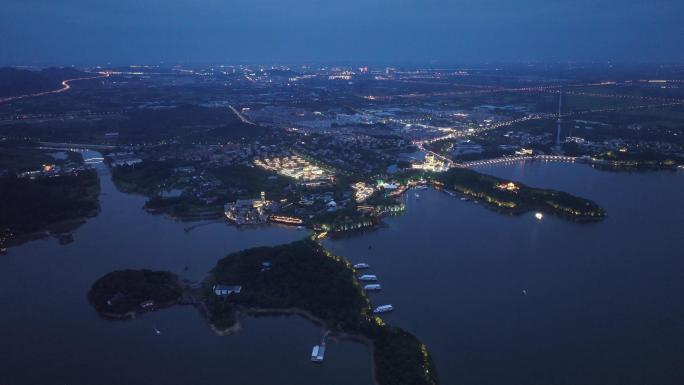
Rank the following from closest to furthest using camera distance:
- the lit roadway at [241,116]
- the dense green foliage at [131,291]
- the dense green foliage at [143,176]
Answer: the dense green foliage at [131,291]
the dense green foliage at [143,176]
the lit roadway at [241,116]

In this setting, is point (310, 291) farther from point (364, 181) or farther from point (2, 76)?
point (2, 76)

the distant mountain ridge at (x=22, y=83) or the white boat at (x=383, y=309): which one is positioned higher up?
the distant mountain ridge at (x=22, y=83)

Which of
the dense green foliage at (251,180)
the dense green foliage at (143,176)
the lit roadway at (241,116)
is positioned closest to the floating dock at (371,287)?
the dense green foliage at (251,180)

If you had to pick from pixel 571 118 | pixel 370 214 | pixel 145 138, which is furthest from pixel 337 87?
pixel 370 214

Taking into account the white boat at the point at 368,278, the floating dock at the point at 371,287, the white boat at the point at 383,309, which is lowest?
the white boat at the point at 383,309

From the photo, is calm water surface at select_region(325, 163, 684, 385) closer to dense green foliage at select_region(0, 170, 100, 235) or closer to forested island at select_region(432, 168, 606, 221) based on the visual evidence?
forested island at select_region(432, 168, 606, 221)

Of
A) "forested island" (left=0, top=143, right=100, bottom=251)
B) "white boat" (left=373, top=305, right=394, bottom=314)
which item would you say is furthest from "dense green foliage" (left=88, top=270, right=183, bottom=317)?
"white boat" (left=373, top=305, right=394, bottom=314)

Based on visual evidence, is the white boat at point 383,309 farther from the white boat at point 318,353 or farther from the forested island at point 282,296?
the white boat at point 318,353
